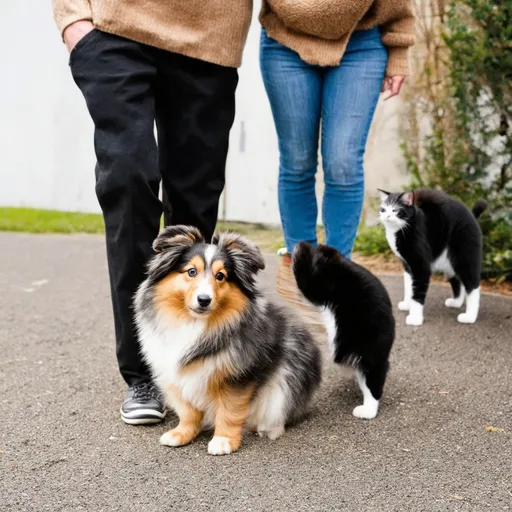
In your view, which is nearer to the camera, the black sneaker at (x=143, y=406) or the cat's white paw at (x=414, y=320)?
the black sneaker at (x=143, y=406)

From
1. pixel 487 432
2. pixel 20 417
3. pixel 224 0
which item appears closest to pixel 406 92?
pixel 224 0

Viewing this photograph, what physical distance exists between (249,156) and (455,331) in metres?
4.87

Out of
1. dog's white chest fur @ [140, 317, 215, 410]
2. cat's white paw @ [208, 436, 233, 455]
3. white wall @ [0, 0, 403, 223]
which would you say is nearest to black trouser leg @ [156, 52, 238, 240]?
dog's white chest fur @ [140, 317, 215, 410]

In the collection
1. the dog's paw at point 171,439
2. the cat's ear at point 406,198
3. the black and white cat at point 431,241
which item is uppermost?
the cat's ear at point 406,198

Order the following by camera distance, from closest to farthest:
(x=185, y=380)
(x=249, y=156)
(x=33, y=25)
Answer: (x=185, y=380) < (x=249, y=156) < (x=33, y=25)

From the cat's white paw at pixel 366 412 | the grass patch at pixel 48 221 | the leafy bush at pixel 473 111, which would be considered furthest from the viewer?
the grass patch at pixel 48 221

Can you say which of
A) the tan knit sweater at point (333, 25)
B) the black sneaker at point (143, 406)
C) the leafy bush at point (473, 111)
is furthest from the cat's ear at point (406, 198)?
the black sneaker at point (143, 406)

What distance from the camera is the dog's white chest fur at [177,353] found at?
2.87 metres

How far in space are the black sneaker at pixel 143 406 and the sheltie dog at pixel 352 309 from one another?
778 millimetres

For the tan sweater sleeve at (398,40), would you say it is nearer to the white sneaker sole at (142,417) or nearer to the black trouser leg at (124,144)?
the black trouser leg at (124,144)

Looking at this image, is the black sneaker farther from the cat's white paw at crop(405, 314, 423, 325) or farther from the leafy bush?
the leafy bush

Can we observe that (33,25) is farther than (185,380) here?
Yes

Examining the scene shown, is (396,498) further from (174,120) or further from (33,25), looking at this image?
(33,25)

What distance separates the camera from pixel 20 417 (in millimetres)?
3209
